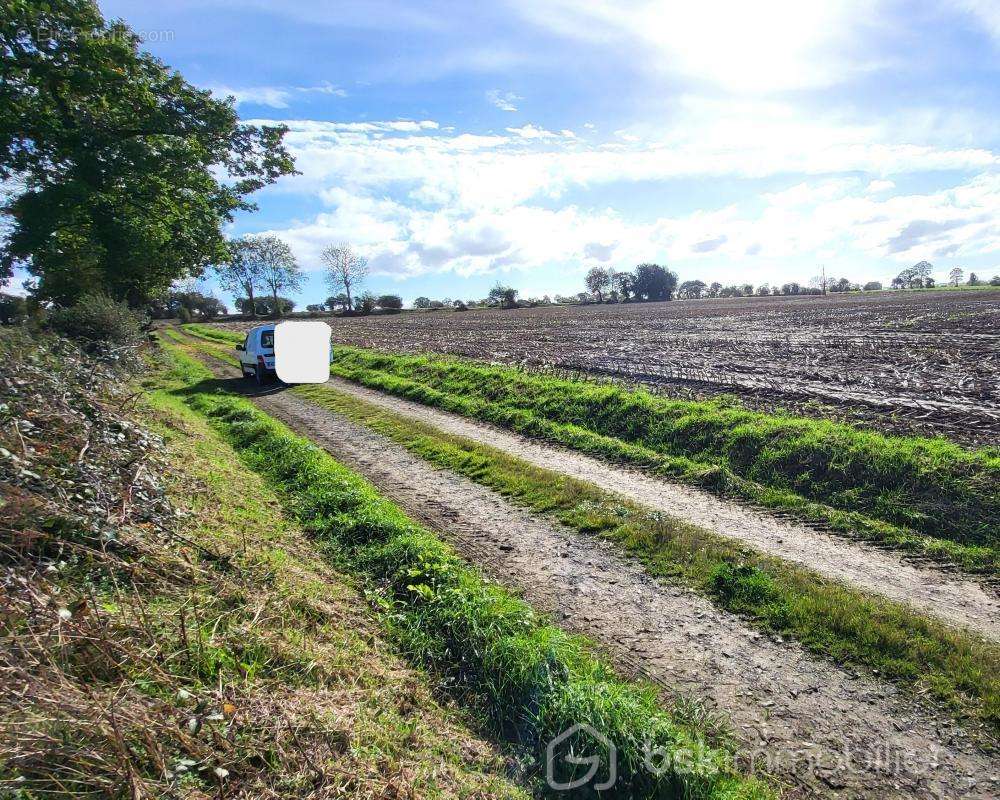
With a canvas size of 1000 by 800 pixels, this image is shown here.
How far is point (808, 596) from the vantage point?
4750 mm

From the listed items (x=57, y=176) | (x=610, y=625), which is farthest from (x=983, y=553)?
(x=57, y=176)

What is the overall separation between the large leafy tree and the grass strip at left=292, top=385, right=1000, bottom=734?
59.7 ft

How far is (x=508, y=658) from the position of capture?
3.82 metres

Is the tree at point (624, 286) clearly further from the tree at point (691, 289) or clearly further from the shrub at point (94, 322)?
the shrub at point (94, 322)

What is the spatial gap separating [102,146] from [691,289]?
132 meters

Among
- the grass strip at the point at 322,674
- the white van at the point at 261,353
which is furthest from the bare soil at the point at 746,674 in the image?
the white van at the point at 261,353

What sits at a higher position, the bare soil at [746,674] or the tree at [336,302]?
the tree at [336,302]

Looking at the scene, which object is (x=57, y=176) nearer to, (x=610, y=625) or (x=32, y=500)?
(x=32, y=500)

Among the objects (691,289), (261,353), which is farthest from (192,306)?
(691,289)

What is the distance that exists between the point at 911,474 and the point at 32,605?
9.44 m

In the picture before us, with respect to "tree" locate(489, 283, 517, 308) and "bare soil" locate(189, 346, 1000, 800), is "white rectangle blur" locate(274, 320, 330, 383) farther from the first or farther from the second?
"tree" locate(489, 283, 517, 308)

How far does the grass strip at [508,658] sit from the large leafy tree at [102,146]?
1694 cm

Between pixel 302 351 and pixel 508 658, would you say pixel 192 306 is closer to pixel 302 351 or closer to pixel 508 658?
pixel 302 351

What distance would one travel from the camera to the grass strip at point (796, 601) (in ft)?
12.3
